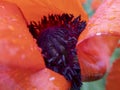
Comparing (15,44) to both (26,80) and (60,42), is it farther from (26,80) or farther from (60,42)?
(60,42)

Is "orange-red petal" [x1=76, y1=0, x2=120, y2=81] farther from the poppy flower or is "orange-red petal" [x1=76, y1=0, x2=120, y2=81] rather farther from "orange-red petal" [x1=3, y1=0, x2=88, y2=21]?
"orange-red petal" [x1=3, y1=0, x2=88, y2=21]

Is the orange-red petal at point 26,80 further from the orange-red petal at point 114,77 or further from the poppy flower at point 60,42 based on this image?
the orange-red petal at point 114,77

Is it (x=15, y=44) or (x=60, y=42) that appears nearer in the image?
(x=15, y=44)

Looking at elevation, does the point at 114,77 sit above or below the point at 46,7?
below

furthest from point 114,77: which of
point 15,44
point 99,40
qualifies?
point 15,44

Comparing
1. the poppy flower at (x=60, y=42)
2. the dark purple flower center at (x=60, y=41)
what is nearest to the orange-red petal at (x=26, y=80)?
the poppy flower at (x=60, y=42)

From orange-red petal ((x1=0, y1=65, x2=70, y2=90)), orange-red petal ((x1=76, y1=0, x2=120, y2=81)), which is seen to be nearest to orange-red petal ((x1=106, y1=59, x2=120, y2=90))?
orange-red petal ((x1=76, y1=0, x2=120, y2=81))
